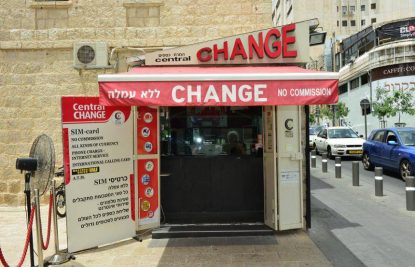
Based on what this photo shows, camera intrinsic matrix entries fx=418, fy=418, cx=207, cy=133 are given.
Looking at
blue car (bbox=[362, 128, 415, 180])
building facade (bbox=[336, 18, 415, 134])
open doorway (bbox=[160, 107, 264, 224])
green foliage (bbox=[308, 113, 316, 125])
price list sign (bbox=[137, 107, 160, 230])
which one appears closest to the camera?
price list sign (bbox=[137, 107, 160, 230])

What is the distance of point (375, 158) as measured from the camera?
47.8 feet

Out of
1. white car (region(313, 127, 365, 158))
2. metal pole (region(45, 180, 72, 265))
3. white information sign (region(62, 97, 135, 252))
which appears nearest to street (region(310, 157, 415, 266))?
white information sign (region(62, 97, 135, 252))

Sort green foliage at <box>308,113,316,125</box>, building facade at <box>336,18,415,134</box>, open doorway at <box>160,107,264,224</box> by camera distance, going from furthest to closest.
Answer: green foliage at <box>308,113,316,125</box> < building facade at <box>336,18,415,134</box> < open doorway at <box>160,107,264,224</box>

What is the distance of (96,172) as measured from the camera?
5.57 metres

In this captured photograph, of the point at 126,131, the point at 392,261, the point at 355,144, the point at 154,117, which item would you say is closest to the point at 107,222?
the point at 126,131

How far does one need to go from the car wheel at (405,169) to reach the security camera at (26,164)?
34.5 feet

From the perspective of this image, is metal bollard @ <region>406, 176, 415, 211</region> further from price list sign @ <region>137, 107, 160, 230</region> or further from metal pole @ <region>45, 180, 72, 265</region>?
metal pole @ <region>45, 180, 72, 265</region>

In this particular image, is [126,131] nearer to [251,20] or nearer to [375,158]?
[251,20]

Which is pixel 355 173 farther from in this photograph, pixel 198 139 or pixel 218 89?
pixel 218 89

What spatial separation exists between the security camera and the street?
401 cm

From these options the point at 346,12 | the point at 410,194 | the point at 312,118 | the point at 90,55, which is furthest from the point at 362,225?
the point at 346,12

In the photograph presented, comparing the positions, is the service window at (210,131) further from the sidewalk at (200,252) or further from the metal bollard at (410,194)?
the metal bollard at (410,194)

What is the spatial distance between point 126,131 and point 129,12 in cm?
399

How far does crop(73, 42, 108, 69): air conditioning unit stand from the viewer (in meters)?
8.75
